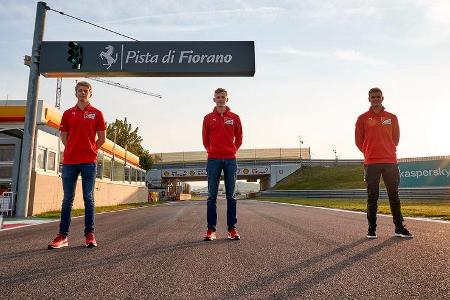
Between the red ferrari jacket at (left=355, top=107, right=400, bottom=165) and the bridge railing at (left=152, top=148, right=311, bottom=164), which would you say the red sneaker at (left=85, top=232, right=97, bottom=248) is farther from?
the bridge railing at (left=152, top=148, right=311, bottom=164)

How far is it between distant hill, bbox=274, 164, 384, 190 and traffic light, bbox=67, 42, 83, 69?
3277 cm

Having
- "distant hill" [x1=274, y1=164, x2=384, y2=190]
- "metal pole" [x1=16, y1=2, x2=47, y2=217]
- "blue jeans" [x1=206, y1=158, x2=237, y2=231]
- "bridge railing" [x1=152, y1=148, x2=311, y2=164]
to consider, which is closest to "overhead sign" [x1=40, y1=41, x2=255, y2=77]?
"metal pole" [x1=16, y1=2, x2=47, y2=217]

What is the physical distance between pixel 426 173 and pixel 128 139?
38611mm

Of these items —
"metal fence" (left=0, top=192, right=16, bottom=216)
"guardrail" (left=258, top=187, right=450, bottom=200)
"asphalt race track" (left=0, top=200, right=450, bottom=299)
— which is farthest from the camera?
"guardrail" (left=258, top=187, right=450, bottom=200)

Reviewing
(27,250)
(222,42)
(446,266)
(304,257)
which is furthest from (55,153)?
(446,266)

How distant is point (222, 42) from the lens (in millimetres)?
13602

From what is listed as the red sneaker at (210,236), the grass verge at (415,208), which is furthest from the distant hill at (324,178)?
the red sneaker at (210,236)

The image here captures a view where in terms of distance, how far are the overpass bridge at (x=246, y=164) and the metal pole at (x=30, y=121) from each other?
47.2 metres

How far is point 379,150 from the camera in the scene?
17.4ft

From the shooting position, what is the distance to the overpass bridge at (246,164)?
188ft

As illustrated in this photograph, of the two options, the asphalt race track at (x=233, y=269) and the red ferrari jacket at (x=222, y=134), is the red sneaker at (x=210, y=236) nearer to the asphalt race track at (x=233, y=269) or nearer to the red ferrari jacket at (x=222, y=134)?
the asphalt race track at (x=233, y=269)

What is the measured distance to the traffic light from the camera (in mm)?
12768

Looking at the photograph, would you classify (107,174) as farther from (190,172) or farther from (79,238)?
(190,172)

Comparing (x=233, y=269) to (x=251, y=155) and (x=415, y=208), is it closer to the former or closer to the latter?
(x=415, y=208)
